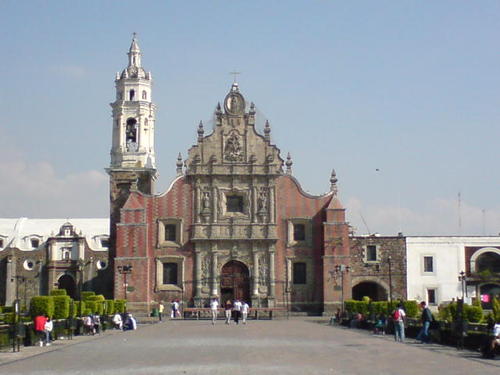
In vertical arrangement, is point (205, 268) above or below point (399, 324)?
above

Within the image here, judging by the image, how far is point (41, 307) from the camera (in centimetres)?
3550

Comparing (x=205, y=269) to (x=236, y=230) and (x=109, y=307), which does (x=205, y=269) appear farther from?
(x=109, y=307)

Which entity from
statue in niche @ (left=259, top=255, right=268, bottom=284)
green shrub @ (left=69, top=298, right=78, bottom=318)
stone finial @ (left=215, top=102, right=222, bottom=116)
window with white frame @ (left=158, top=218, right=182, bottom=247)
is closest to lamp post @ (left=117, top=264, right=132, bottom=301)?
window with white frame @ (left=158, top=218, right=182, bottom=247)

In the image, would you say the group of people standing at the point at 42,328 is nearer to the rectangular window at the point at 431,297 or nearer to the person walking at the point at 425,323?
the person walking at the point at 425,323

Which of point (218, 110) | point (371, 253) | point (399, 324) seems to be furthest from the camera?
point (371, 253)

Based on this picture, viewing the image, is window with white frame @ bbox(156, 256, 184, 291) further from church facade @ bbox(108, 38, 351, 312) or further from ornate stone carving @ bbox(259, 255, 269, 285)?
ornate stone carving @ bbox(259, 255, 269, 285)

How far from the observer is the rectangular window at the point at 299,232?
6862 cm

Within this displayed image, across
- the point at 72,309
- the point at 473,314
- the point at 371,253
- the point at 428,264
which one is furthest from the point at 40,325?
the point at 428,264

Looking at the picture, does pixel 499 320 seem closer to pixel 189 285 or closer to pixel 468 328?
pixel 468 328

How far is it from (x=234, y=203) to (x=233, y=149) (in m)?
4.18

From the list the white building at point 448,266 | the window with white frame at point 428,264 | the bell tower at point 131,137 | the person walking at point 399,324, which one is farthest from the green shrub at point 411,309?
the bell tower at point 131,137

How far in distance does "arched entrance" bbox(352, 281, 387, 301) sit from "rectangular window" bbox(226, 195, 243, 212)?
1216 cm

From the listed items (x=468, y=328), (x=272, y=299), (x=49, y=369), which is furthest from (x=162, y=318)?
(x=49, y=369)

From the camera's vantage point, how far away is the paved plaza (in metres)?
21.6
